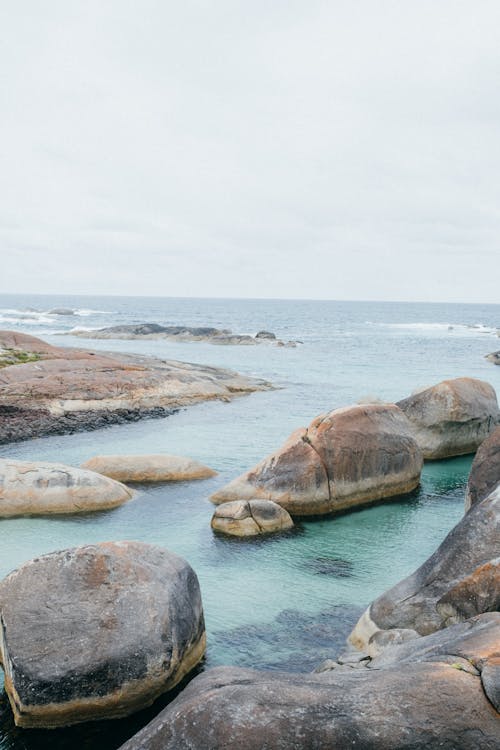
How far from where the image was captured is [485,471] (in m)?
17.9

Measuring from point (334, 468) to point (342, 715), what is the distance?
14.5 meters

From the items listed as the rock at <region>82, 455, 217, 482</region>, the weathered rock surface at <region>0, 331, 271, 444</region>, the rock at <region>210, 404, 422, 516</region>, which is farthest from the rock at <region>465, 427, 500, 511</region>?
the weathered rock surface at <region>0, 331, 271, 444</region>

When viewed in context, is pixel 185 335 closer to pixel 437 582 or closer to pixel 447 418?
pixel 447 418

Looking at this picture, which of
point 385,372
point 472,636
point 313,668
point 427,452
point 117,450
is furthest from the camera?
point 385,372

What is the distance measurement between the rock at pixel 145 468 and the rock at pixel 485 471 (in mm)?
10153

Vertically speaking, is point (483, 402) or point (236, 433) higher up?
point (483, 402)

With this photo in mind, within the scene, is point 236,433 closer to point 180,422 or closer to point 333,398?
point 180,422

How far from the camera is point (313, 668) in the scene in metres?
12.1

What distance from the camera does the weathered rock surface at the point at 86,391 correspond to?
3319 centimetres

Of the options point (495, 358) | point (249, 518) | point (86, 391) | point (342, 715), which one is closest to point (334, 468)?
point (249, 518)

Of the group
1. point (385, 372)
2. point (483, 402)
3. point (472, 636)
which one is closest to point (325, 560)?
point (472, 636)

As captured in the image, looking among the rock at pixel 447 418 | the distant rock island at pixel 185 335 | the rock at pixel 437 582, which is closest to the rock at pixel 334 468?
the rock at pixel 447 418

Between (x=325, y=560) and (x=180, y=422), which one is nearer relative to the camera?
(x=325, y=560)

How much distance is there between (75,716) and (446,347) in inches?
3286
